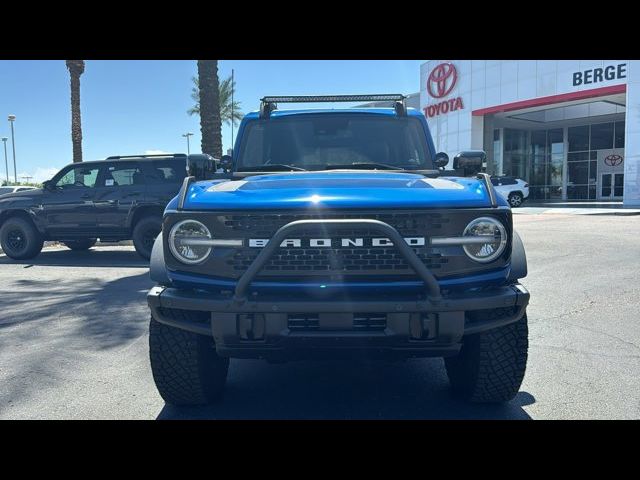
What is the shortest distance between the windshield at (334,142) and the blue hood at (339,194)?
1.06 metres

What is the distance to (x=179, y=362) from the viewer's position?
2975 millimetres

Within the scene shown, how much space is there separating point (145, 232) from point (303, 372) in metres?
6.40

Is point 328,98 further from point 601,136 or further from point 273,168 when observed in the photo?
point 601,136

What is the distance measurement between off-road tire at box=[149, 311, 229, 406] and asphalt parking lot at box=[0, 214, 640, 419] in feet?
0.51

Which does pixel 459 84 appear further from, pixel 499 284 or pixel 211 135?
pixel 499 284

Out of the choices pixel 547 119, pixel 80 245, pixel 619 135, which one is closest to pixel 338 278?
pixel 80 245

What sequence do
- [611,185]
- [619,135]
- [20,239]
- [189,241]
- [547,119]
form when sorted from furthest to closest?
[611,185], [619,135], [547,119], [20,239], [189,241]

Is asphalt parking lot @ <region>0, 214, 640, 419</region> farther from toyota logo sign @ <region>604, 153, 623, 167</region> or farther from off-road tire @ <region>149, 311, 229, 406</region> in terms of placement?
toyota logo sign @ <region>604, 153, 623, 167</region>

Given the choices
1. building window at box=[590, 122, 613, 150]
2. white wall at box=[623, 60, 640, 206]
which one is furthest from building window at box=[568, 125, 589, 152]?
white wall at box=[623, 60, 640, 206]

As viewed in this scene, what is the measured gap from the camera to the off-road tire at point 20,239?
10091 mm

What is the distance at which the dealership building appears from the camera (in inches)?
928
